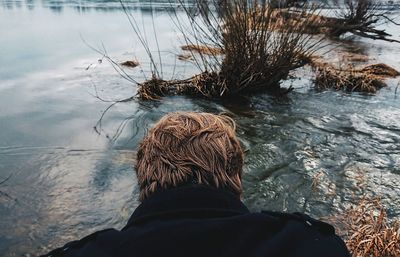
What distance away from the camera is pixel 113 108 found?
9227 mm

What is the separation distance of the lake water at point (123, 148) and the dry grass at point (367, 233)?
0.33 meters

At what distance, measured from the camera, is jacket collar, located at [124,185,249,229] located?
145 cm

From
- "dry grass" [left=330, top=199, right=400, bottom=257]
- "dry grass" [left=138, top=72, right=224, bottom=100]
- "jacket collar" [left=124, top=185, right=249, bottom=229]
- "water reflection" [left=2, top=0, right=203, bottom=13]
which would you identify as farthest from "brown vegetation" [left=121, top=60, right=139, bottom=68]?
"water reflection" [left=2, top=0, right=203, bottom=13]

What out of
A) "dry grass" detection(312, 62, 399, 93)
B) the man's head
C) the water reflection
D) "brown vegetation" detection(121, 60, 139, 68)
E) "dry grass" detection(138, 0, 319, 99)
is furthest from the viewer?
the water reflection

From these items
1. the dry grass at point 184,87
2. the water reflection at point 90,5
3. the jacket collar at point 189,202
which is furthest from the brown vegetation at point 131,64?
the water reflection at point 90,5

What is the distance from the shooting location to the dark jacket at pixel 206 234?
137 centimetres

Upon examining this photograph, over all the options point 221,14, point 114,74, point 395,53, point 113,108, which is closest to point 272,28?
point 221,14

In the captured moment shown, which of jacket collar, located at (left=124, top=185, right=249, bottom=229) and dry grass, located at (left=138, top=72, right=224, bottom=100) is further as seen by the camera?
dry grass, located at (left=138, top=72, right=224, bottom=100)

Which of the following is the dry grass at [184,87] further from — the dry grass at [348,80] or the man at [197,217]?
the man at [197,217]

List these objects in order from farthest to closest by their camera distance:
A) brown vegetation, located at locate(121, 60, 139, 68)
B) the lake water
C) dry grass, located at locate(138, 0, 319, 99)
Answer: brown vegetation, located at locate(121, 60, 139, 68) → dry grass, located at locate(138, 0, 319, 99) → the lake water

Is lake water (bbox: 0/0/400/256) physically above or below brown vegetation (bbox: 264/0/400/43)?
below

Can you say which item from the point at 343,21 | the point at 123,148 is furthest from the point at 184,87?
the point at 343,21

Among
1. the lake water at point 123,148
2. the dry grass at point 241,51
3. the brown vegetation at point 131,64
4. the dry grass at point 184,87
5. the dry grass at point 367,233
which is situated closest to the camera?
the dry grass at point 367,233

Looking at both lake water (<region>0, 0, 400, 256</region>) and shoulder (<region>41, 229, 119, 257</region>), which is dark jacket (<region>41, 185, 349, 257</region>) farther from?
lake water (<region>0, 0, 400, 256</region>)
